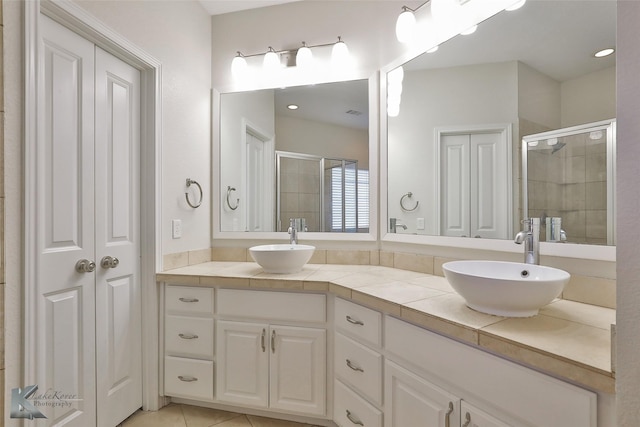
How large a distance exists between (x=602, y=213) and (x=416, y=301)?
764 mm

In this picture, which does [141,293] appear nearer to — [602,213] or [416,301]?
[416,301]

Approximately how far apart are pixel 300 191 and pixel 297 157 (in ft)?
0.80

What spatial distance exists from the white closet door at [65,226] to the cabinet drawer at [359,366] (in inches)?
47.5

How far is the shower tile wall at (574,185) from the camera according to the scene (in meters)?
1.20

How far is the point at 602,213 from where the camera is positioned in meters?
1.19

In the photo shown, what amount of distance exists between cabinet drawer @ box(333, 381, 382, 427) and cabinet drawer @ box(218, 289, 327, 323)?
0.36 m

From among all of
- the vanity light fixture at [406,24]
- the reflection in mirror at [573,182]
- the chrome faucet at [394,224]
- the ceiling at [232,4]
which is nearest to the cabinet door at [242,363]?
the chrome faucet at [394,224]

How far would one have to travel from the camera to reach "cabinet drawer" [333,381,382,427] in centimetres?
137

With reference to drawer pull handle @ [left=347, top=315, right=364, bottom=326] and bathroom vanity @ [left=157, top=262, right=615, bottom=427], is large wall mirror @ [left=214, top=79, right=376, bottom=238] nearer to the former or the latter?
bathroom vanity @ [left=157, top=262, right=615, bottom=427]

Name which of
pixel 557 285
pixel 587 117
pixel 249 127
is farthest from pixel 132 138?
pixel 587 117

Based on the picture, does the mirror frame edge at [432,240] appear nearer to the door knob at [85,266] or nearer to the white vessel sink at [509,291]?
the white vessel sink at [509,291]

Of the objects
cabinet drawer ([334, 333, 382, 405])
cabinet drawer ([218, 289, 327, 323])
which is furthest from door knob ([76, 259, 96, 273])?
cabinet drawer ([334, 333, 382, 405])

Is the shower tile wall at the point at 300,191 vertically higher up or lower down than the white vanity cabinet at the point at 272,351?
higher up

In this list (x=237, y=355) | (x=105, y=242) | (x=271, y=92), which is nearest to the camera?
(x=105, y=242)
